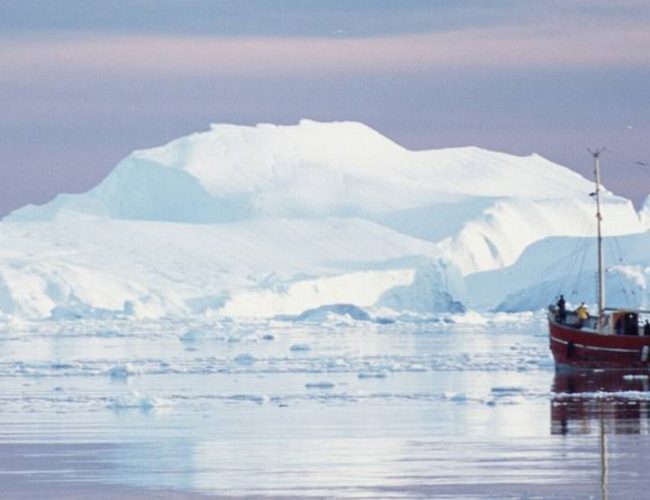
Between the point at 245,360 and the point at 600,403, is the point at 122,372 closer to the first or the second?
the point at 245,360

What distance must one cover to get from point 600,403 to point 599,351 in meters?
9.13

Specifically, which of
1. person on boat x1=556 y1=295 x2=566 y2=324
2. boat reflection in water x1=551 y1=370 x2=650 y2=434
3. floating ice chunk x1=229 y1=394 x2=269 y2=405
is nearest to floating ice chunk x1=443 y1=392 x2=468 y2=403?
boat reflection in water x1=551 y1=370 x2=650 y2=434

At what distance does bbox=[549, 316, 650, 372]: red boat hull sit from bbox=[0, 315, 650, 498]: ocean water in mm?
687

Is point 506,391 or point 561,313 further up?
point 561,313

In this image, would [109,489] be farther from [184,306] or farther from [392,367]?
[184,306]

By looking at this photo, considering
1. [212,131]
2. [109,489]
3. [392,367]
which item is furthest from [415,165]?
[109,489]

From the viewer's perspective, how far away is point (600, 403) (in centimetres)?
1838

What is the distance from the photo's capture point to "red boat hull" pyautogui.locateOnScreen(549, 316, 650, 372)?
1053 inches

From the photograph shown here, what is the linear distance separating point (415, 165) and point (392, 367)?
6325 cm

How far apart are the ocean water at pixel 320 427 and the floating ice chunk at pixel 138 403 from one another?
0.09 feet

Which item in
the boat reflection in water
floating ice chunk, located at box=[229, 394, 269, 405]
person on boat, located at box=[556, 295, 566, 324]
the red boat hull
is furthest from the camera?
person on boat, located at box=[556, 295, 566, 324]

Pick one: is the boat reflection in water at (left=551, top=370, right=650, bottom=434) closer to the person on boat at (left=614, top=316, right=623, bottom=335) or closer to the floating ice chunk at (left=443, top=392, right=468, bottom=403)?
the floating ice chunk at (left=443, top=392, right=468, bottom=403)

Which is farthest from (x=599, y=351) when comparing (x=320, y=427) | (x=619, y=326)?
(x=320, y=427)

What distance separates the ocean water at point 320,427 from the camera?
1112 centimetres
